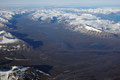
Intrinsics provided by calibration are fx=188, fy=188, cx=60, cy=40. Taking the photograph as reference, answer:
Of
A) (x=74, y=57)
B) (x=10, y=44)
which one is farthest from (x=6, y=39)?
(x=74, y=57)

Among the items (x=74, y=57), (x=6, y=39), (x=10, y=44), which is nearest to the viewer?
(x=74, y=57)

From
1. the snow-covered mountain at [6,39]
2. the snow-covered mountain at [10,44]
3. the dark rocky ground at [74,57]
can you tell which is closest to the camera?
the dark rocky ground at [74,57]

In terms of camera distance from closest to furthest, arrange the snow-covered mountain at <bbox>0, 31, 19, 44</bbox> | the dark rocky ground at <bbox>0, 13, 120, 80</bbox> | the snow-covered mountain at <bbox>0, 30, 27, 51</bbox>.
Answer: the dark rocky ground at <bbox>0, 13, 120, 80</bbox> → the snow-covered mountain at <bbox>0, 30, 27, 51</bbox> → the snow-covered mountain at <bbox>0, 31, 19, 44</bbox>

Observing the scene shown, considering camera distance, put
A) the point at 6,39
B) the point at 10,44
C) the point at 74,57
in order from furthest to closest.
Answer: the point at 6,39 → the point at 10,44 → the point at 74,57

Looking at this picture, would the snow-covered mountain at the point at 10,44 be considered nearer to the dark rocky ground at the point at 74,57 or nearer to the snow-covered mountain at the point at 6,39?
the snow-covered mountain at the point at 6,39

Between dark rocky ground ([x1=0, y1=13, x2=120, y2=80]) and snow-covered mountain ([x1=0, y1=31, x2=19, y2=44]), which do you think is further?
snow-covered mountain ([x1=0, y1=31, x2=19, y2=44])

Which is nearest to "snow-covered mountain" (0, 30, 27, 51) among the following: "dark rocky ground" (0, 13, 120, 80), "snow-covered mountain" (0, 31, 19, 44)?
"snow-covered mountain" (0, 31, 19, 44)

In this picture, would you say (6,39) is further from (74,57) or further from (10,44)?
(74,57)

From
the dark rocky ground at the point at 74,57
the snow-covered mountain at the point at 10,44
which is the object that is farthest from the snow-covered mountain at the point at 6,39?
the dark rocky ground at the point at 74,57

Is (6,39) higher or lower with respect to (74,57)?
higher

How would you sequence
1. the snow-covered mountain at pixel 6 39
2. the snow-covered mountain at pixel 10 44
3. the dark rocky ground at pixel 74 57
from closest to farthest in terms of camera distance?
the dark rocky ground at pixel 74 57
the snow-covered mountain at pixel 10 44
the snow-covered mountain at pixel 6 39

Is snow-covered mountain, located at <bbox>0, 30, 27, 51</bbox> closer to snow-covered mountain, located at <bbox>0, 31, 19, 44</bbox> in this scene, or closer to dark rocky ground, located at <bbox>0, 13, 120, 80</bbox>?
snow-covered mountain, located at <bbox>0, 31, 19, 44</bbox>
